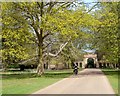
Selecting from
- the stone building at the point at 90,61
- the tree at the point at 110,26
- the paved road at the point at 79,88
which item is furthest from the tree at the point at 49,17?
the stone building at the point at 90,61

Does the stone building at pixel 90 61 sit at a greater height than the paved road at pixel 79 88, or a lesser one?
greater

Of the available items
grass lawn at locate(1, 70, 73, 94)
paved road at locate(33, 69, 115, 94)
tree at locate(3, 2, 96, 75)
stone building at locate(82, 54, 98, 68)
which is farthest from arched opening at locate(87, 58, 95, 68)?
paved road at locate(33, 69, 115, 94)

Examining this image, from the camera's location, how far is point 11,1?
31641 millimetres

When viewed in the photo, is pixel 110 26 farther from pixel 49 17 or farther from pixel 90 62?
pixel 90 62

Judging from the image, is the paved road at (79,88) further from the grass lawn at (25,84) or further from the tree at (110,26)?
the tree at (110,26)

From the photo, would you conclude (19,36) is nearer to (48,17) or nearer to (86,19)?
(48,17)

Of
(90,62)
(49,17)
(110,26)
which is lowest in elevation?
(90,62)

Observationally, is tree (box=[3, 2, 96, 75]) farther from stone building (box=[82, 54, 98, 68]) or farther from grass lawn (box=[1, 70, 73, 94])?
stone building (box=[82, 54, 98, 68])

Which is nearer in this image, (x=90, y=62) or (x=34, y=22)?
(x=34, y=22)

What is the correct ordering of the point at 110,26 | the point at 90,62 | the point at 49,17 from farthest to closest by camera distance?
the point at 90,62, the point at 110,26, the point at 49,17

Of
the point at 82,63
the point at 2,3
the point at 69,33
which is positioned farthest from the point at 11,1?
the point at 82,63

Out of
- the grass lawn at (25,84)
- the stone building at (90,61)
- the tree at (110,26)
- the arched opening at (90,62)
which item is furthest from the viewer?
the arched opening at (90,62)

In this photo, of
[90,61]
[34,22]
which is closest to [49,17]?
[34,22]

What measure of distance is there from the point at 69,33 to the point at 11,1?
651 cm
